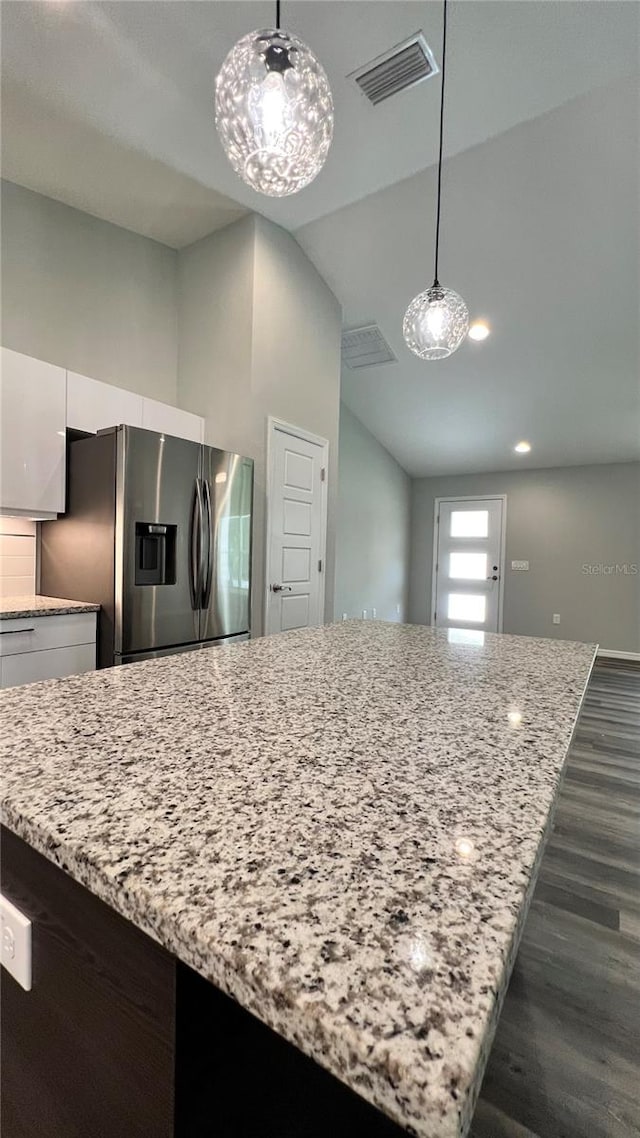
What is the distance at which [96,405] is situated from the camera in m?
2.42

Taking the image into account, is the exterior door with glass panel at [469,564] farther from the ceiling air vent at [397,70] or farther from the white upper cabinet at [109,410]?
the ceiling air vent at [397,70]

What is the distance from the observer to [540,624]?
20.4 ft

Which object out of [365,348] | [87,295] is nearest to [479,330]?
[365,348]

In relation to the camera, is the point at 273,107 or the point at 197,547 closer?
the point at 273,107

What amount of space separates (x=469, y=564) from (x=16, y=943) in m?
6.71

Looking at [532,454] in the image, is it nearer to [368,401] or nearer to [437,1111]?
[368,401]

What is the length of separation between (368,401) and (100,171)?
313 centimetres

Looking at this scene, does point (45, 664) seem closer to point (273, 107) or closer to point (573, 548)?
point (273, 107)

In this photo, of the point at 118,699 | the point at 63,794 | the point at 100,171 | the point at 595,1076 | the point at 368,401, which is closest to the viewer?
the point at 63,794

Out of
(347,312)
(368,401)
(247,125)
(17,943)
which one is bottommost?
(17,943)

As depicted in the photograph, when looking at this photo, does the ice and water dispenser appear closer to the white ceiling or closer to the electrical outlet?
the electrical outlet

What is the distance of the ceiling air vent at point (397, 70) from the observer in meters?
2.01

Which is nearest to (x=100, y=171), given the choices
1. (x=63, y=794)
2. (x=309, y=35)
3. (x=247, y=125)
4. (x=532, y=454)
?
(x=309, y=35)

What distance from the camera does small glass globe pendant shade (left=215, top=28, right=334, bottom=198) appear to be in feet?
3.51
